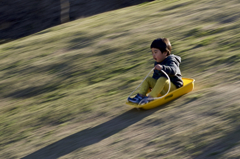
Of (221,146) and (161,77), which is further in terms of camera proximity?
(161,77)

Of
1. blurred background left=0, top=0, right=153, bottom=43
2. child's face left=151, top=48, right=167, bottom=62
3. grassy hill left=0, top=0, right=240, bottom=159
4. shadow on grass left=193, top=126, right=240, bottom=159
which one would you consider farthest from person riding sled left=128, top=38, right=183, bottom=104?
blurred background left=0, top=0, right=153, bottom=43

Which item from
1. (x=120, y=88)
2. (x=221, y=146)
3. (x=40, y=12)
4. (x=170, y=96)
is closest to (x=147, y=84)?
(x=170, y=96)

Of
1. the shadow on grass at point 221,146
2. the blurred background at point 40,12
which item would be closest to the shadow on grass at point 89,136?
the shadow on grass at point 221,146

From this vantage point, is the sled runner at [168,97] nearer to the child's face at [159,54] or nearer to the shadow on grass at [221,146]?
the child's face at [159,54]

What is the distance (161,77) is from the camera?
4.44m

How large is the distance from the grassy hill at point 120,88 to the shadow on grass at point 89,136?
0.02 metres

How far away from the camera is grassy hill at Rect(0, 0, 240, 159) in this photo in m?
3.90

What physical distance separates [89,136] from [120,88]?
147 cm

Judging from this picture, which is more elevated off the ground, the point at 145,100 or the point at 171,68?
the point at 171,68

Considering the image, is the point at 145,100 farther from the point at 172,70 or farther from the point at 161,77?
the point at 172,70

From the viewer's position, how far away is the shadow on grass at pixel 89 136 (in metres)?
4.20

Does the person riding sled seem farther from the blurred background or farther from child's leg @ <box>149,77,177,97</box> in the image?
the blurred background

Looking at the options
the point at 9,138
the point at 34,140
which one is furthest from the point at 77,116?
the point at 9,138

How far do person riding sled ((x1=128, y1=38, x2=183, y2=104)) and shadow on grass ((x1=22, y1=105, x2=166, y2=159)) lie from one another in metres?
0.25
